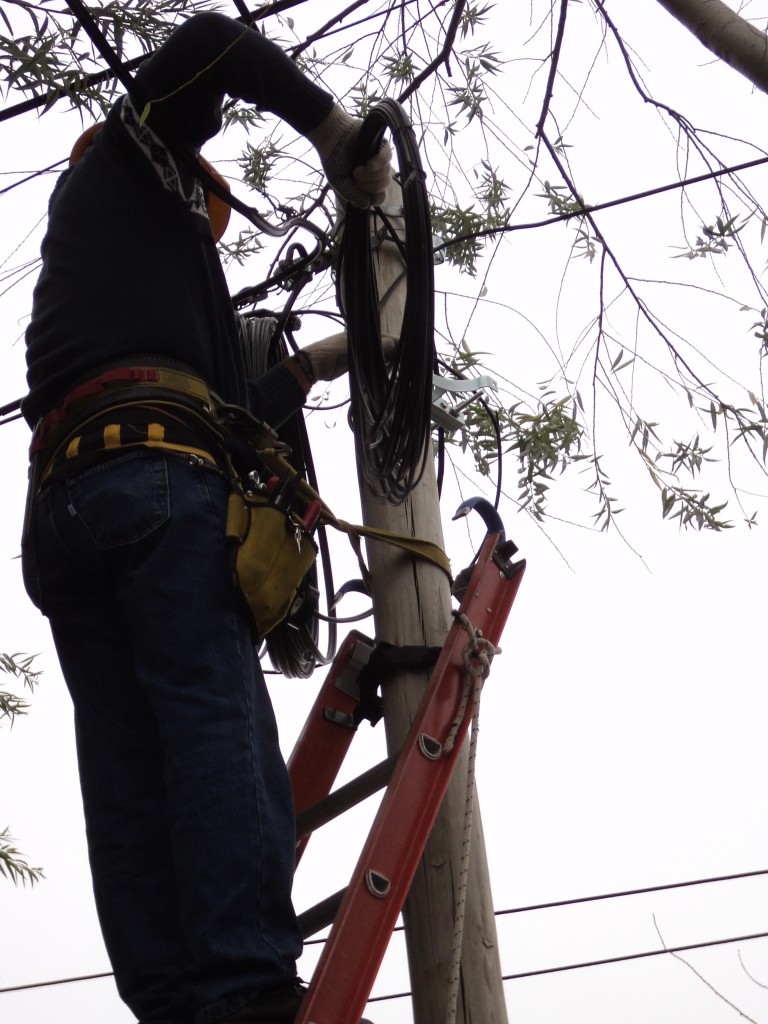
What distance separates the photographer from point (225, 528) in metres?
2.04

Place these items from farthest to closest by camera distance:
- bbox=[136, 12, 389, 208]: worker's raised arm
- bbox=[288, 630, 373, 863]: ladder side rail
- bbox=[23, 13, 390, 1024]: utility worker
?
bbox=[288, 630, 373, 863]: ladder side rail → bbox=[136, 12, 389, 208]: worker's raised arm → bbox=[23, 13, 390, 1024]: utility worker

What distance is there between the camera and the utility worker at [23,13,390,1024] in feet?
6.04

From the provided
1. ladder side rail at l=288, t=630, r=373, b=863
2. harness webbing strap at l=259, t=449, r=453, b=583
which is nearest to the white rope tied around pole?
harness webbing strap at l=259, t=449, r=453, b=583

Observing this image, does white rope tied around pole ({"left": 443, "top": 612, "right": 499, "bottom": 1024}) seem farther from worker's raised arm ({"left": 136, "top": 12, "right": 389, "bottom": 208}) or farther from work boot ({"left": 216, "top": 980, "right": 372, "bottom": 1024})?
worker's raised arm ({"left": 136, "top": 12, "right": 389, "bottom": 208})

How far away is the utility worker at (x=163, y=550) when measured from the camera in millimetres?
1840

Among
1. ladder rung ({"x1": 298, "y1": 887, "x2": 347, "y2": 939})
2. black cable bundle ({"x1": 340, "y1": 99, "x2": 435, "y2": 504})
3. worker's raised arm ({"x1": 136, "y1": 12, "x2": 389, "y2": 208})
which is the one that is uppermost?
worker's raised arm ({"x1": 136, "y1": 12, "x2": 389, "y2": 208})

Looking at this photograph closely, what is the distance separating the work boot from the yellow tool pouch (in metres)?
0.57

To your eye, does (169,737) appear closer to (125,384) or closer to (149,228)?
(125,384)

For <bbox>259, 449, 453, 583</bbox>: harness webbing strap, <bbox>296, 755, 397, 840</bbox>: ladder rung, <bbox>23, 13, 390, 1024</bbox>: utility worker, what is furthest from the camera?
<bbox>296, 755, 397, 840</bbox>: ladder rung

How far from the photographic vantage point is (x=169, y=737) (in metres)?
1.90

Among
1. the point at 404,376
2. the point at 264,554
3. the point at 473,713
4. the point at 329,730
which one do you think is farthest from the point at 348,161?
the point at 329,730

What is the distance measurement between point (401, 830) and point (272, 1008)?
1.35ft

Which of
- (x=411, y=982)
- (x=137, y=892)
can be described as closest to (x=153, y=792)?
(x=137, y=892)

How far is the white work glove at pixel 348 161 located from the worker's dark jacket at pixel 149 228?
0.03m
